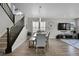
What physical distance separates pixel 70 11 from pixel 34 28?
357cm

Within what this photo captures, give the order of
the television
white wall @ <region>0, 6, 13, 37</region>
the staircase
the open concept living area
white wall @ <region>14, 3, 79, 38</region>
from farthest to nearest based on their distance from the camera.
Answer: the television, white wall @ <region>14, 3, 79, 38</region>, the open concept living area, white wall @ <region>0, 6, 13, 37</region>, the staircase

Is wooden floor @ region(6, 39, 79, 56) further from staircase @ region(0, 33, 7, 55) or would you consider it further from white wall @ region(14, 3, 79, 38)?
white wall @ region(14, 3, 79, 38)

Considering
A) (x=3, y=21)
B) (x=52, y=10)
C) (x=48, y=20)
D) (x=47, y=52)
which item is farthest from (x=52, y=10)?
(x=47, y=52)

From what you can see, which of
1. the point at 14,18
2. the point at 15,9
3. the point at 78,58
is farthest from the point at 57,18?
the point at 78,58

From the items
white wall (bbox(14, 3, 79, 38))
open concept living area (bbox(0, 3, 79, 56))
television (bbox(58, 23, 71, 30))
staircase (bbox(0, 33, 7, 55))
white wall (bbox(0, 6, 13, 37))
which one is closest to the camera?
staircase (bbox(0, 33, 7, 55))

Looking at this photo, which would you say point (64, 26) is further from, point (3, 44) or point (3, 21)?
point (3, 44)

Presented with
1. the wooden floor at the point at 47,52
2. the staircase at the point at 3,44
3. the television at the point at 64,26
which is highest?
the television at the point at 64,26

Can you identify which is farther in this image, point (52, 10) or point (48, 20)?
point (48, 20)

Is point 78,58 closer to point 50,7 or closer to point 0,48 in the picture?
point 0,48

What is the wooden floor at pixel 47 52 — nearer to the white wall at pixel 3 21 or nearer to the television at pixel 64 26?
the white wall at pixel 3 21

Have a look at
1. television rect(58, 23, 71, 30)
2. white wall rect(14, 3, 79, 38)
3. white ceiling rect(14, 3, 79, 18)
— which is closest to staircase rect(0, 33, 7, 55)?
white wall rect(14, 3, 79, 38)

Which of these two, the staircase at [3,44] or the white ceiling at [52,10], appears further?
the white ceiling at [52,10]

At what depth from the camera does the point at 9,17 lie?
7.99 m

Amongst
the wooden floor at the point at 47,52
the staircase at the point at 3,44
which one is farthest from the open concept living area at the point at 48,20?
the wooden floor at the point at 47,52
